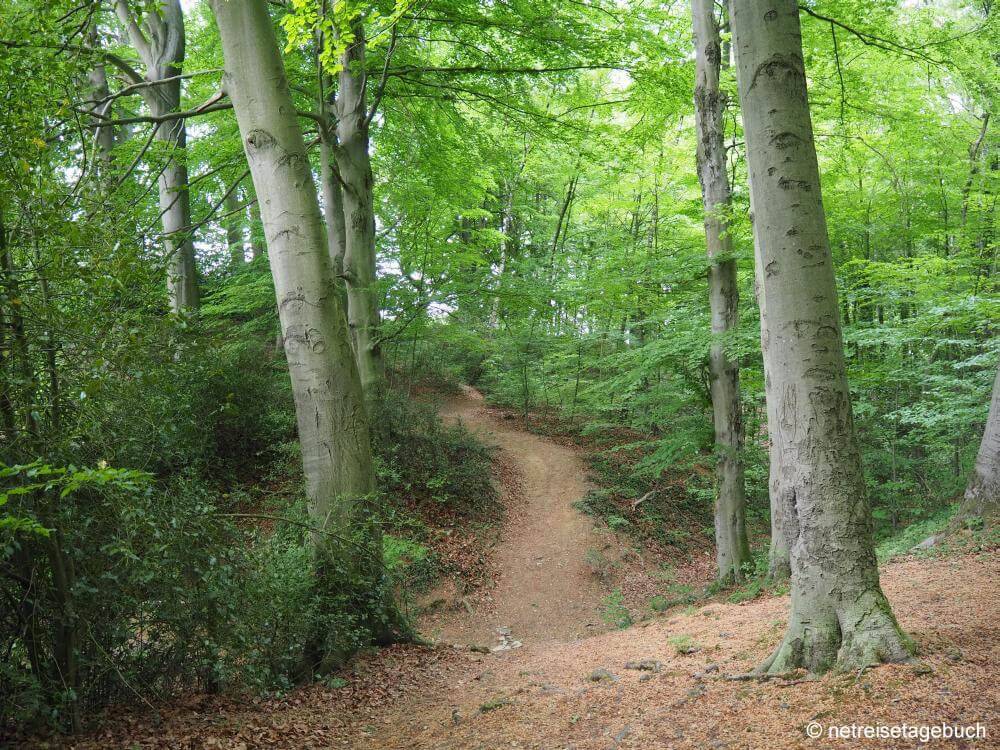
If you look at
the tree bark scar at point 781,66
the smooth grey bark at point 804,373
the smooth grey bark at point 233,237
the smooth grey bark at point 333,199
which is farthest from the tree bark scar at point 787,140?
the smooth grey bark at point 233,237

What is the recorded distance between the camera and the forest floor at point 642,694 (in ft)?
9.61

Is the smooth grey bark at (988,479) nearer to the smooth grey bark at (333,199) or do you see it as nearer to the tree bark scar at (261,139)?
the tree bark scar at (261,139)

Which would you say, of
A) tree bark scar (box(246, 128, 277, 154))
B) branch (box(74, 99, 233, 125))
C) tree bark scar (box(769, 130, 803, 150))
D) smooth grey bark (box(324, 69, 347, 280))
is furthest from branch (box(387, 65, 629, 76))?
tree bark scar (box(769, 130, 803, 150))

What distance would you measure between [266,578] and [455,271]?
7599 millimetres

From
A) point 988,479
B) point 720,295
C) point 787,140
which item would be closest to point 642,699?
point 787,140

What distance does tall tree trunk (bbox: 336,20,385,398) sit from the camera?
9312 millimetres

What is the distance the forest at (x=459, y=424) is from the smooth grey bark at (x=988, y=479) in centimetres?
5

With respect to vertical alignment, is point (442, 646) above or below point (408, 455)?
below

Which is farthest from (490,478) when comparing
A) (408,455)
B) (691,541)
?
(691,541)

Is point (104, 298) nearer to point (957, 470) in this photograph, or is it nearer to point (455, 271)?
point (455, 271)

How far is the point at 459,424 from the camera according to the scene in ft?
45.7

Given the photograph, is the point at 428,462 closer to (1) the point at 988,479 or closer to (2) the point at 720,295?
(2) the point at 720,295

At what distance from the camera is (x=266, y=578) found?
4.26 metres

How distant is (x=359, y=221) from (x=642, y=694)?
26.1 feet
